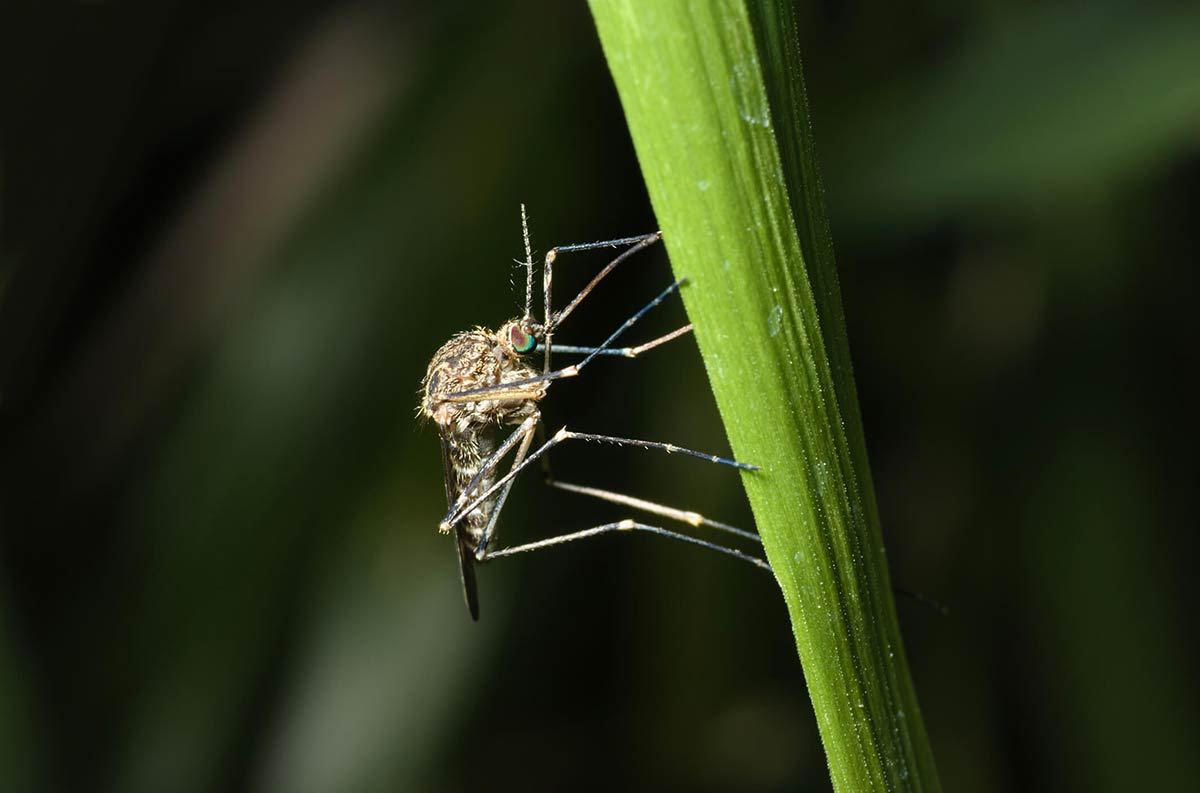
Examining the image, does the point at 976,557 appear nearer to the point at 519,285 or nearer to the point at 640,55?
the point at 519,285

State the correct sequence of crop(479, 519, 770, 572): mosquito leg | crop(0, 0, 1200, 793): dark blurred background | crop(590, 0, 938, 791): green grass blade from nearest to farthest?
crop(590, 0, 938, 791): green grass blade, crop(479, 519, 770, 572): mosquito leg, crop(0, 0, 1200, 793): dark blurred background

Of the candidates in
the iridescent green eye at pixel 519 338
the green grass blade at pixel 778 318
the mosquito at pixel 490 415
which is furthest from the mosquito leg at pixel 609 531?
the green grass blade at pixel 778 318

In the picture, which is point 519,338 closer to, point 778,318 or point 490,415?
point 490,415

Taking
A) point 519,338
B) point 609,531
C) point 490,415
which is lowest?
point 609,531

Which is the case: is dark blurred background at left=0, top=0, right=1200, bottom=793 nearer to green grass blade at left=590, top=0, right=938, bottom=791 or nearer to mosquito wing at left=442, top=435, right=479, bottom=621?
mosquito wing at left=442, top=435, right=479, bottom=621

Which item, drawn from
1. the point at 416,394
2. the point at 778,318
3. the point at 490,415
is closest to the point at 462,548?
the point at 490,415

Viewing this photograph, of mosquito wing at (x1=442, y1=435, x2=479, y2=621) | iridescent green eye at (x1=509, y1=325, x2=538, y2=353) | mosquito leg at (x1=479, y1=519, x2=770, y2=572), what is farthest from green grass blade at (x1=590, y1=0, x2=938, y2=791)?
mosquito wing at (x1=442, y1=435, x2=479, y2=621)

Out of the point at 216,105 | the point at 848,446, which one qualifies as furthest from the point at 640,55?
the point at 216,105
